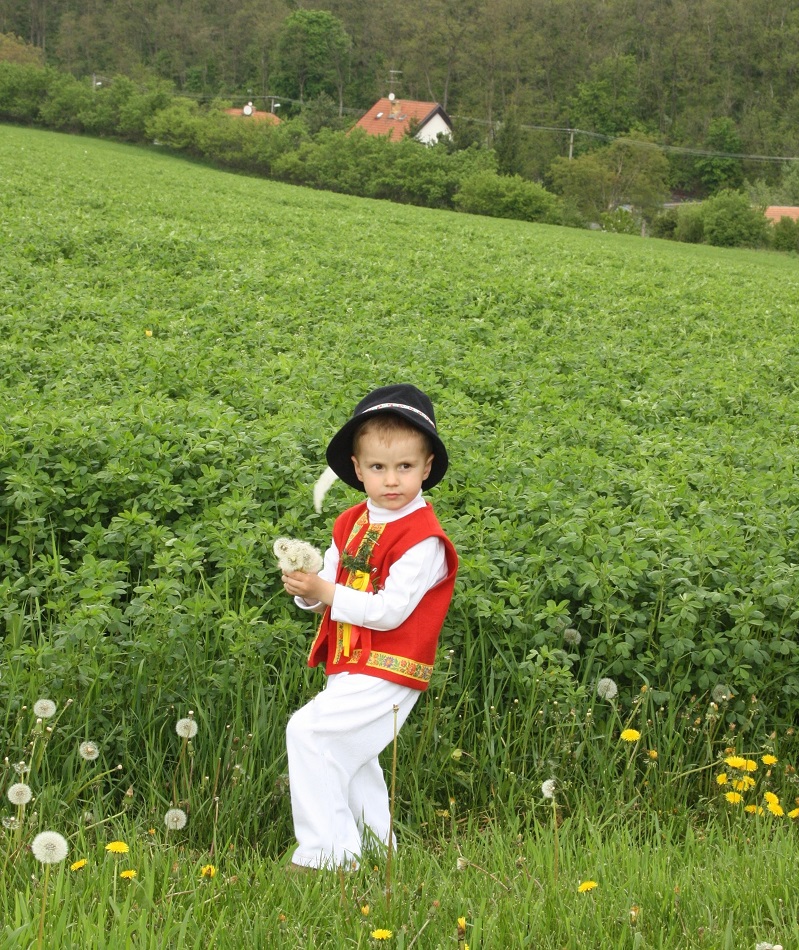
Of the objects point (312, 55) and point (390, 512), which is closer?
point (390, 512)

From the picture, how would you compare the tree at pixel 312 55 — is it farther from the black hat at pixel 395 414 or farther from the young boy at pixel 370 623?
the young boy at pixel 370 623

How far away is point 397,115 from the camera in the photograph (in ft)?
271

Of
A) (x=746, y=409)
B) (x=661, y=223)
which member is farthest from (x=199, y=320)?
(x=661, y=223)

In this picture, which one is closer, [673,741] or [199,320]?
[673,741]

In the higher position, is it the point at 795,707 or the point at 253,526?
the point at 253,526

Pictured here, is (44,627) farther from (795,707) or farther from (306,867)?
(795,707)

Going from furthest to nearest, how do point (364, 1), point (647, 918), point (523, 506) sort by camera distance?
point (364, 1)
point (523, 506)
point (647, 918)

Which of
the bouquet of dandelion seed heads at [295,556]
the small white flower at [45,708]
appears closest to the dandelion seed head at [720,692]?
the bouquet of dandelion seed heads at [295,556]

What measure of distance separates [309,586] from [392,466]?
451 mm

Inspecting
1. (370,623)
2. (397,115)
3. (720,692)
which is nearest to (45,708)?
(370,623)

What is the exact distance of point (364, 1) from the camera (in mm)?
108625

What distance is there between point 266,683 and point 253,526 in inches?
37.8

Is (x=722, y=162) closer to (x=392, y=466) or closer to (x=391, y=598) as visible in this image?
(x=392, y=466)

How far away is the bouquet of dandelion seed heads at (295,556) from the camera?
2.89 meters
